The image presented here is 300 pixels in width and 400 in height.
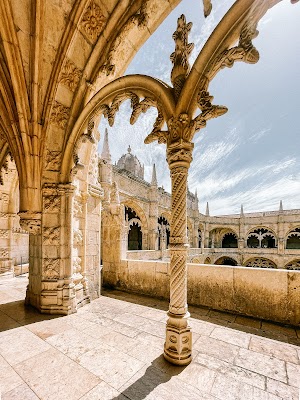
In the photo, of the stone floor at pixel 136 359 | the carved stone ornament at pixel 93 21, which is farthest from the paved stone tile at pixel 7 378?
the carved stone ornament at pixel 93 21

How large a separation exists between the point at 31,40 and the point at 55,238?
306 cm

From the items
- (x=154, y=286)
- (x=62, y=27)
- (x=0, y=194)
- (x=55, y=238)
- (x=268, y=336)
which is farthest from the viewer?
(x=0, y=194)

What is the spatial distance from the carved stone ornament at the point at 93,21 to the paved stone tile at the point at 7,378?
4.51m

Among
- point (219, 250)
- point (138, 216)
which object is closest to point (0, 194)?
point (138, 216)

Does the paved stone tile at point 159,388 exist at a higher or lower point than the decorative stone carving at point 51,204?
lower

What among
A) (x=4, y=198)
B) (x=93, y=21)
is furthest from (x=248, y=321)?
(x=4, y=198)

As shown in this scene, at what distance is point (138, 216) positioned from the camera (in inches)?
725

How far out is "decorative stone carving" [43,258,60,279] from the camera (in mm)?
3313

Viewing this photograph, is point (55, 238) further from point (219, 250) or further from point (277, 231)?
point (277, 231)

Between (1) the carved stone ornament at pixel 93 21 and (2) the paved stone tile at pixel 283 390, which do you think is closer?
(2) the paved stone tile at pixel 283 390

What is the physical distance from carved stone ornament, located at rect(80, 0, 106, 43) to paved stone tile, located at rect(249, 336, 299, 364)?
5.00 metres

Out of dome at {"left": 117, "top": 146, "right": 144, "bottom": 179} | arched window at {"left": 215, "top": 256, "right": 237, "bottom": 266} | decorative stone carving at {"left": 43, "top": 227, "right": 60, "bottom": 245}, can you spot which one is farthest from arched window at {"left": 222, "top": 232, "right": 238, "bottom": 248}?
decorative stone carving at {"left": 43, "top": 227, "right": 60, "bottom": 245}

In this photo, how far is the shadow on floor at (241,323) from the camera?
256 centimetres

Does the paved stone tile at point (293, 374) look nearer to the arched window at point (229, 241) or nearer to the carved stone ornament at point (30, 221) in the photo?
the carved stone ornament at point (30, 221)
